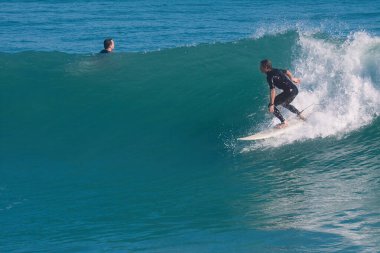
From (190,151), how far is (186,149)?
0.51 ft

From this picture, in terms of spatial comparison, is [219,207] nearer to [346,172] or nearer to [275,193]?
[275,193]

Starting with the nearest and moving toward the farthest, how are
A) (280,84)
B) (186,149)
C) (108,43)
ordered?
(280,84)
(186,149)
(108,43)

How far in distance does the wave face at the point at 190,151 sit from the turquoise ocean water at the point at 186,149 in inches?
1.4

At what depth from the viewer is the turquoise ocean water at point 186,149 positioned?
1001 centimetres

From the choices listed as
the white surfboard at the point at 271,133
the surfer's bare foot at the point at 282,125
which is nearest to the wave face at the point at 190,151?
the white surfboard at the point at 271,133

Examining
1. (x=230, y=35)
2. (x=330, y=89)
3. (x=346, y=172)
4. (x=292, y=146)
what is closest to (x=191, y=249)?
(x=346, y=172)

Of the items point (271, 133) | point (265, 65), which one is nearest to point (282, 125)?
point (271, 133)

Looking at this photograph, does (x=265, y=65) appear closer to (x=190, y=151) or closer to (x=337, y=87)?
(x=190, y=151)

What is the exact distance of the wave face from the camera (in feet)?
33.0

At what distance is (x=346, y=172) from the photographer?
1196cm

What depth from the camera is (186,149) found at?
14.0 m

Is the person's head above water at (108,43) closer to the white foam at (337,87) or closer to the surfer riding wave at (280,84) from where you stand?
the white foam at (337,87)

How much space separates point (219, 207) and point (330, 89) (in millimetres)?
4909

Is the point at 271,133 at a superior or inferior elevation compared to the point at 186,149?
inferior
